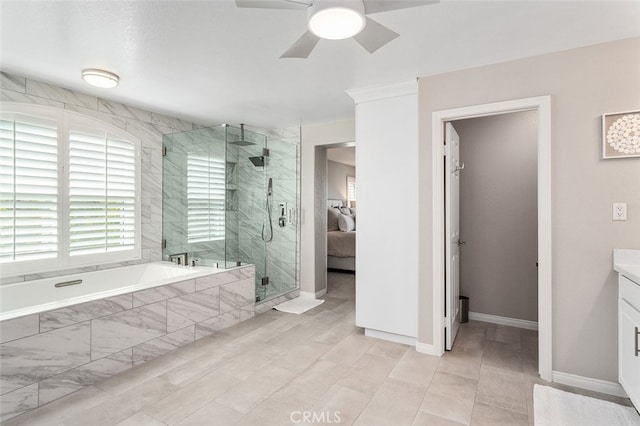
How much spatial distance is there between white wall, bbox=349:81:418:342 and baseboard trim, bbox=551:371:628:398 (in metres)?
1.06

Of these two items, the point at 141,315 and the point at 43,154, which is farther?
the point at 43,154

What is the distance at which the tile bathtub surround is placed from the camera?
6.60 ft

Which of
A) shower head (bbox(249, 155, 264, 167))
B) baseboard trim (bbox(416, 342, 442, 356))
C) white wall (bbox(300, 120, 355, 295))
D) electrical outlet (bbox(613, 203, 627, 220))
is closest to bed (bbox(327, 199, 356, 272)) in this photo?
white wall (bbox(300, 120, 355, 295))

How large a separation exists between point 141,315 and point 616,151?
3.67 m

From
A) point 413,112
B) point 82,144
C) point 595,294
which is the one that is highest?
point 413,112

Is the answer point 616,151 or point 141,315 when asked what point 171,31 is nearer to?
point 141,315

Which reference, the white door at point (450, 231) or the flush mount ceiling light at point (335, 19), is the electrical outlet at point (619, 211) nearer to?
the white door at point (450, 231)

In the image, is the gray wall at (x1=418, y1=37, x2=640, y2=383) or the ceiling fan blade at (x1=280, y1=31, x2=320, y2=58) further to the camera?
the gray wall at (x1=418, y1=37, x2=640, y2=383)

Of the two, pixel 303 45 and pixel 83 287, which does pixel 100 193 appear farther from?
pixel 303 45

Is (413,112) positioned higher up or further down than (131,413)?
higher up

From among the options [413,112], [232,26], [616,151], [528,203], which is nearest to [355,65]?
[413,112]

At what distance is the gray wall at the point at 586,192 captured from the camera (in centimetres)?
218

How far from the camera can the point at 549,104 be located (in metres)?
2.36

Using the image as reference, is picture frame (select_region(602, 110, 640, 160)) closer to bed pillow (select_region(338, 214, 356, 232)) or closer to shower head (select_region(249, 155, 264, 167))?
shower head (select_region(249, 155, 264, 167))
